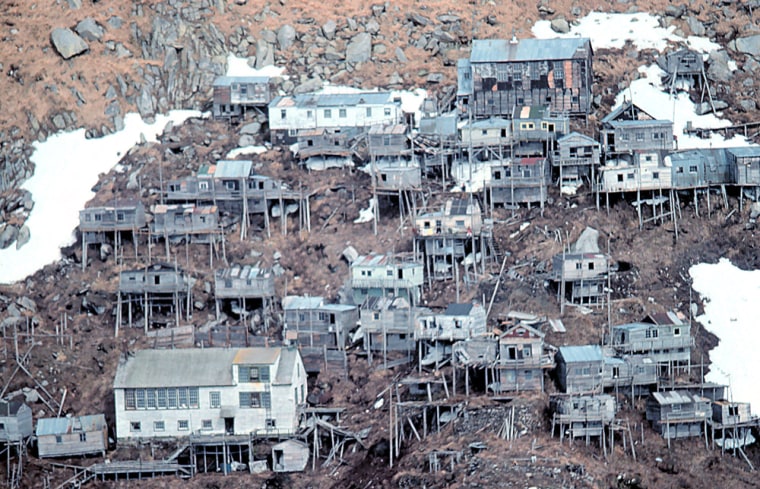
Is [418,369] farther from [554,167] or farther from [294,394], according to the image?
[554,167]

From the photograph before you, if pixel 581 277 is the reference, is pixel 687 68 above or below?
above

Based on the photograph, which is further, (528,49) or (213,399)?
(528,49)

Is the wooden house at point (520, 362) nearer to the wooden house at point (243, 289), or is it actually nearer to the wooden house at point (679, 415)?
the wooden house at point (679, 415)

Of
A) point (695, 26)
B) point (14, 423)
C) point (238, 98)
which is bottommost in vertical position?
point (14, 423)

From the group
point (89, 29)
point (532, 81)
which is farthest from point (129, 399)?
point (89, 29)

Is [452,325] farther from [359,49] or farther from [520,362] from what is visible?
[359,49]

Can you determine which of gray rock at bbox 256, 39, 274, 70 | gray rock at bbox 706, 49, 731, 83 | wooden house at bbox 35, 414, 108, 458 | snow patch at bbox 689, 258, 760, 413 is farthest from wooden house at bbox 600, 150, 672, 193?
wooden house at bbox 35, 414, 108, 458

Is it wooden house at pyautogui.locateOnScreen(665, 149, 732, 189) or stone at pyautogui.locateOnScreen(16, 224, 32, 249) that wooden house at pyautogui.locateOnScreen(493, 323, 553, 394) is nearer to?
wooden house at pyautogui.locateOnScreen(665, 149, 732, 189)

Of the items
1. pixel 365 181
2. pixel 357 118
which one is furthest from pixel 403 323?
pixel 357 118
